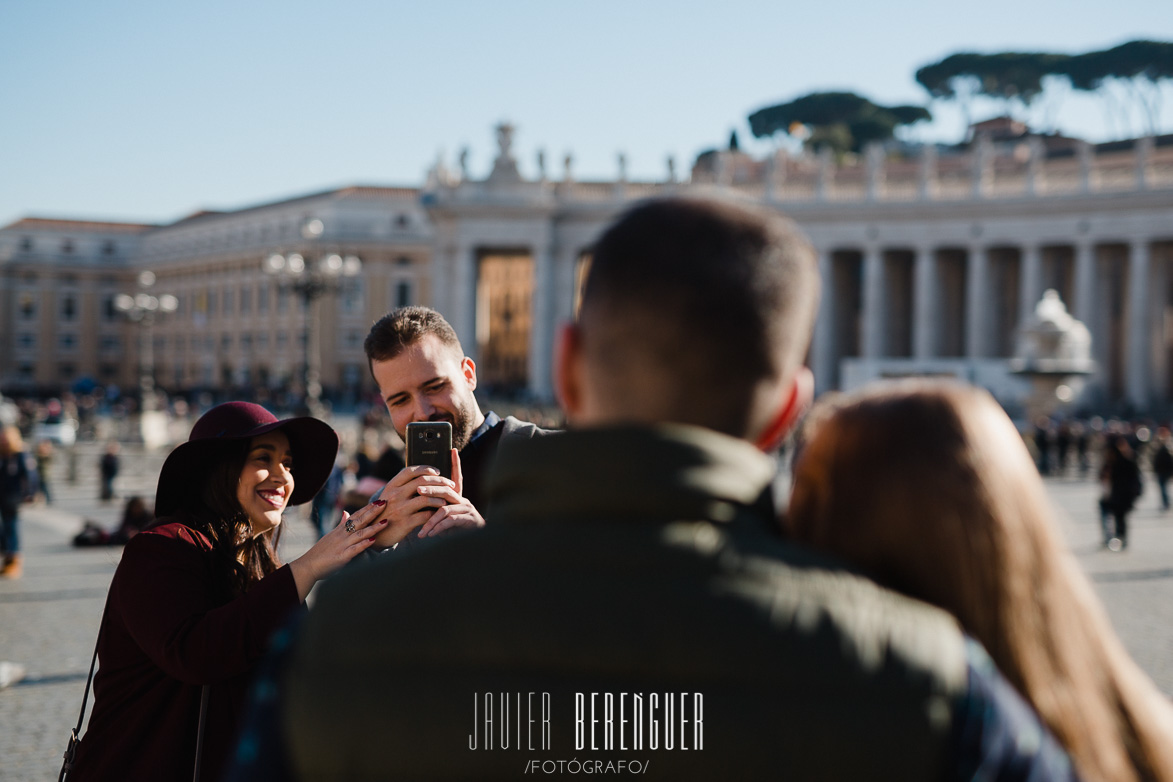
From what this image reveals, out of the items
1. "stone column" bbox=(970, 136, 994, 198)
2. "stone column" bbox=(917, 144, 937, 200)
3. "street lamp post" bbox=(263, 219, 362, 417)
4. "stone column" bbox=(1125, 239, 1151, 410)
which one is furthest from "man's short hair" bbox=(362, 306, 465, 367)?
"stone column" bbox=(917, 144, 937, 200)

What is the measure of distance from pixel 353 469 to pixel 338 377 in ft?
172

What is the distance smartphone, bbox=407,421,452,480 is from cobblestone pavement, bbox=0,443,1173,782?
A: 101 cm

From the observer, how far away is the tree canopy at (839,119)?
6788cm

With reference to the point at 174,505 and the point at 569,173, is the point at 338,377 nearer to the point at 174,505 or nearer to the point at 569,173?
the point at 569,173

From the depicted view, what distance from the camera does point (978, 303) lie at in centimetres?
4334

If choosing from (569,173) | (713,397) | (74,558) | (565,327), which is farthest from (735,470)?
(569,173)

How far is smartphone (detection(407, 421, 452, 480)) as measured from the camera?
7.26 feet

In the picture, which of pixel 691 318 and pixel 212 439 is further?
pixel 212 439

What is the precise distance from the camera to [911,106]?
228 feet

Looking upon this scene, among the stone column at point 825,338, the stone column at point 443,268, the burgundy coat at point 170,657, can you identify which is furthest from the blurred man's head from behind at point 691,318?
the stone column at point 443,268

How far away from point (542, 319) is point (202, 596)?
45.4 metres

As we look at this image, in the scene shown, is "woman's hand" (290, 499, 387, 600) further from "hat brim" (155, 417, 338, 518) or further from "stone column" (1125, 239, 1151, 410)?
"stone column" (1125, 239, 1151, 410)

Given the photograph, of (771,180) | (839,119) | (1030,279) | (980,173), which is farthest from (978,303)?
(839,119)

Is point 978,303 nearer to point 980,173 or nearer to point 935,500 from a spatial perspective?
point 980,173
